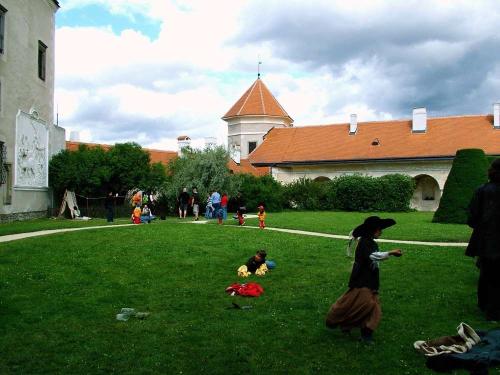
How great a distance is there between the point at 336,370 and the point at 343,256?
773 centimetres

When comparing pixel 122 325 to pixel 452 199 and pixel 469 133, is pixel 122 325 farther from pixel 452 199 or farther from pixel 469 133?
pixel 469 133

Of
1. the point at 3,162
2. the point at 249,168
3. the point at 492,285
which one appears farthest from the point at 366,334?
the point at 249,168

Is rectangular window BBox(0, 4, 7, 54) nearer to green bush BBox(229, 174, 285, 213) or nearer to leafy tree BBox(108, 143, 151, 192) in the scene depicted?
leafy tree BBox(108, 143, 151, 192)

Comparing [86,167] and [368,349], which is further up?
[86,167]

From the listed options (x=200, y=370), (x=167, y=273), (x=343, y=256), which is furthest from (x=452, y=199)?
(x=200, y=370)

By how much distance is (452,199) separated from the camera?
79.5ft

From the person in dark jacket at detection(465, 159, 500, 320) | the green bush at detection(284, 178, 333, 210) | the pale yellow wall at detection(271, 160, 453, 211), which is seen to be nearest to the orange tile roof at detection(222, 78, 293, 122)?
the pale yellow wall at detection(271, 160, 453, 211)

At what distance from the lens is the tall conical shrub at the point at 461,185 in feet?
78.6

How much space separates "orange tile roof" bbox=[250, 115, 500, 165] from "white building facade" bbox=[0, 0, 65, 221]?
22632 millimetres

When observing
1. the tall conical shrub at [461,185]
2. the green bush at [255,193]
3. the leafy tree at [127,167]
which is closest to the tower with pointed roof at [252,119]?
the green bush at [255,193]

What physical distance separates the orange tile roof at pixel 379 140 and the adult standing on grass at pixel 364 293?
34.4m

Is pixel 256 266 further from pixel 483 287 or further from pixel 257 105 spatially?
pixel 257 105

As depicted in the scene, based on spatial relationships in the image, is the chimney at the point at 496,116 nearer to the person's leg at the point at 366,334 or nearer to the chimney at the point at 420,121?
the chimney at the point at 420,121

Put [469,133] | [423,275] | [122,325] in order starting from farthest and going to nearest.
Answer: [469,133]
[423,275]
[122,325]
